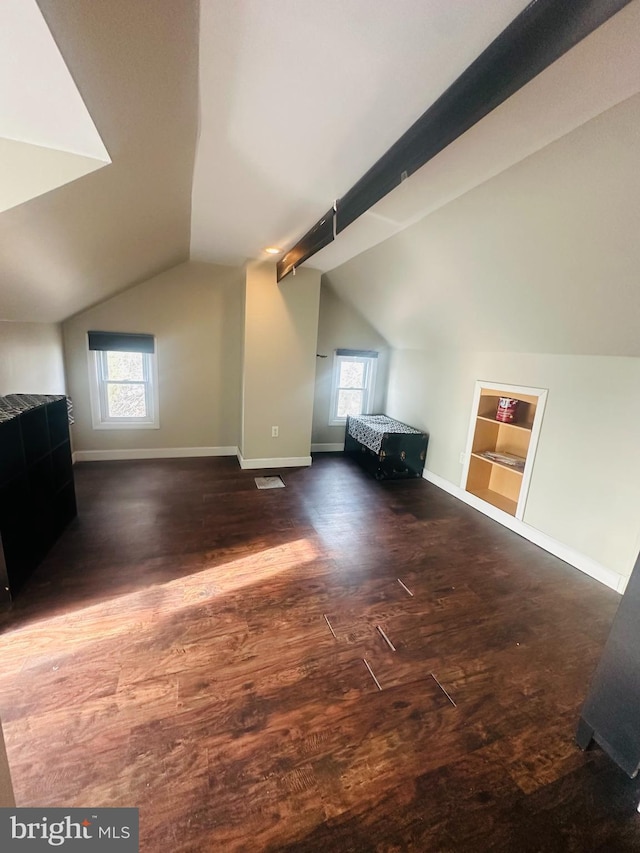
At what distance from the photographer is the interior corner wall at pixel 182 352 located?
3.95 metres

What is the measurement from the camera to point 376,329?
4.84 metres

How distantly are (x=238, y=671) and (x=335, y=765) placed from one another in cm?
58

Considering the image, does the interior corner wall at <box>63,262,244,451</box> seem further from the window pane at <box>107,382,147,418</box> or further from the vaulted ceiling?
the vaulted ceiling

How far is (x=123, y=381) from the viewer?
4172 millimetres

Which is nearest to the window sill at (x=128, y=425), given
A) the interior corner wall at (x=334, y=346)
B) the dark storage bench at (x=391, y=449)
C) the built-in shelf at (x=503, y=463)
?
the interior corner wall at (x=334, y=346)

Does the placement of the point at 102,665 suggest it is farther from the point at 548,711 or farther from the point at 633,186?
the point at 633,186

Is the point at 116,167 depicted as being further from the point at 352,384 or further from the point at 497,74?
the point at 352,384

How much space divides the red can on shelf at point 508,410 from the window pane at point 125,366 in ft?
13.5

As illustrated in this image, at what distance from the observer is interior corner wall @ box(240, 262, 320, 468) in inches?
153

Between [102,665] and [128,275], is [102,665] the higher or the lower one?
the lower one

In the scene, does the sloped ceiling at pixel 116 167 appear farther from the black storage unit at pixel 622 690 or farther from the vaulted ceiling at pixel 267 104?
the black storage unit at pixel 622 690

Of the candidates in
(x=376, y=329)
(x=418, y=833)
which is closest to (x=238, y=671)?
(x=418, y=833)

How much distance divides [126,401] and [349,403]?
2.98 m

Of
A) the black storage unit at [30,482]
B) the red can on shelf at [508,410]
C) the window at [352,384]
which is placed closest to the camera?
the black storage unit at [30,482]
